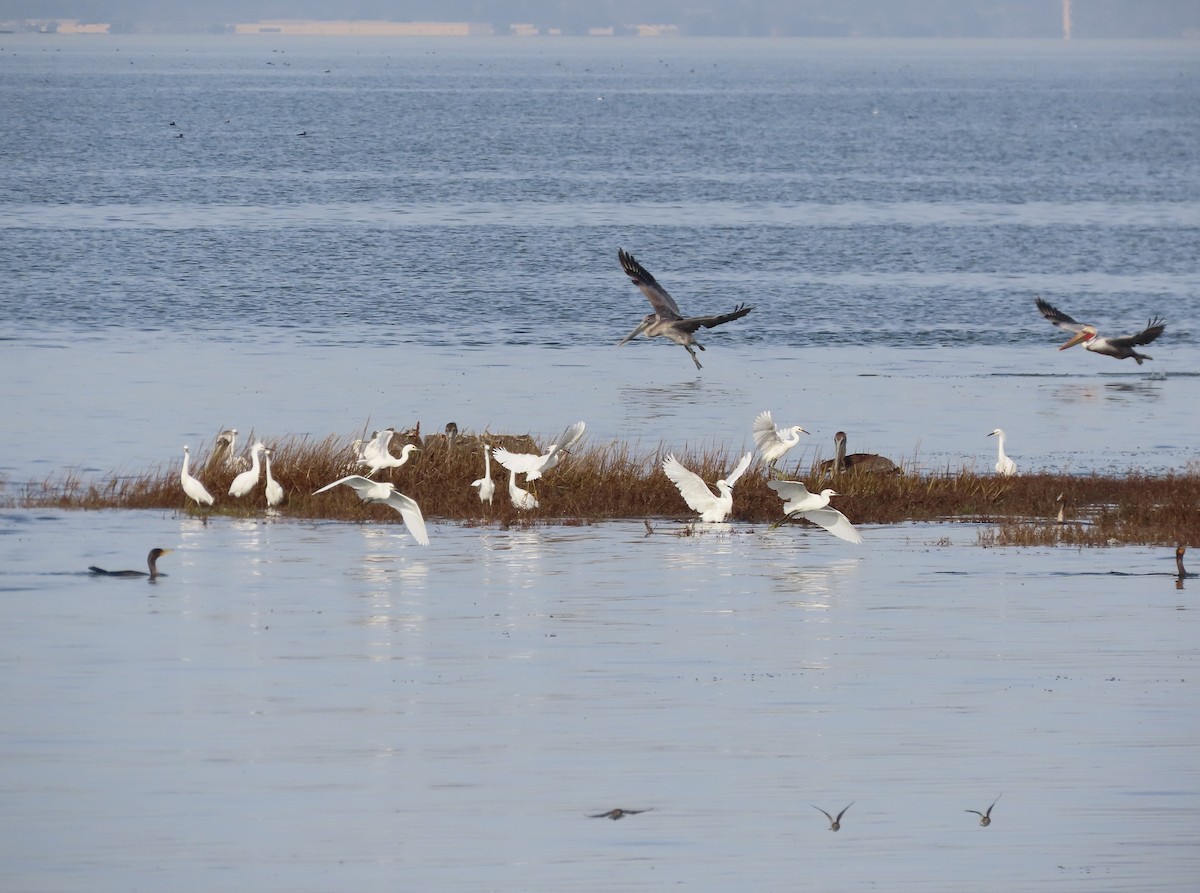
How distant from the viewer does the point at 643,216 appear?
265 feet

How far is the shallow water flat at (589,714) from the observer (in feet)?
39.5

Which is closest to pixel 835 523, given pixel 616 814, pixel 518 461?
pixel 518 461

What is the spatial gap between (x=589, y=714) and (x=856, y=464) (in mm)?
9982

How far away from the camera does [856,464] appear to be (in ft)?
79.3

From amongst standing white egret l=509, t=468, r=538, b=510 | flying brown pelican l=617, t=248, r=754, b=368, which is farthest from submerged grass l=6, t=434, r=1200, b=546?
flying brown pelican l=617, t=248, r=754, b=368

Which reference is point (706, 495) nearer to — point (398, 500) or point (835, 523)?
point (835, 523)

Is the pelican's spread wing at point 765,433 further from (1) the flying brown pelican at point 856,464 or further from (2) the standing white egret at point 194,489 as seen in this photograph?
(2) the standing white egret at point 194,489

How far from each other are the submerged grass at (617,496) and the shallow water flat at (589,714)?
1.19 m

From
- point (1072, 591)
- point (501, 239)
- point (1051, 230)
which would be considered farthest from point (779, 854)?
point (1051, 230)

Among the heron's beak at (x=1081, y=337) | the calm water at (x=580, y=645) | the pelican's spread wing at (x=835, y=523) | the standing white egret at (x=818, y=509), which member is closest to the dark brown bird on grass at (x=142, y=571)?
the calm water at (x=580, y=645)

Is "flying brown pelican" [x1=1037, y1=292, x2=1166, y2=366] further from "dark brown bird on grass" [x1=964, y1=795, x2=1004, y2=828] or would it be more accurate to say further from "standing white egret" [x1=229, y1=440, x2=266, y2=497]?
"dark brown bird on grass" [x1=964, y1=795, x2=1004, y2=828]

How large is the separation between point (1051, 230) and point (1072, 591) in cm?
5910

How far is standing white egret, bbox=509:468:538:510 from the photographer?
22.2m

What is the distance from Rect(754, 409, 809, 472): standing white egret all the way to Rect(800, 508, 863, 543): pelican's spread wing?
1.77m
